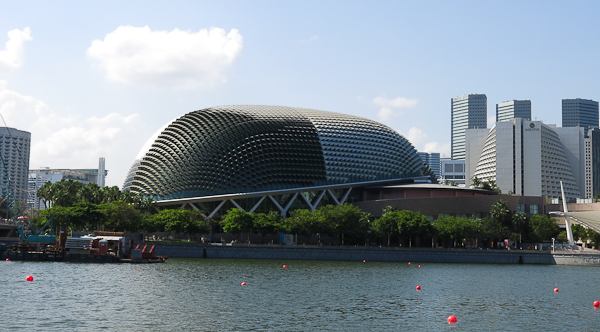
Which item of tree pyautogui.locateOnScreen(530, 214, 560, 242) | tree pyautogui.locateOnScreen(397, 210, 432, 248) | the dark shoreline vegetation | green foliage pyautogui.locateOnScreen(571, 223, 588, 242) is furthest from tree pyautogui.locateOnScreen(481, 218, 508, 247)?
green foliage pyautogui.locateOnScreen(571, 223, 588, 242)

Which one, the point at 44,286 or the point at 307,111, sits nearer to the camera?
the point at 44,286

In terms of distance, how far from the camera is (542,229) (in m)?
116

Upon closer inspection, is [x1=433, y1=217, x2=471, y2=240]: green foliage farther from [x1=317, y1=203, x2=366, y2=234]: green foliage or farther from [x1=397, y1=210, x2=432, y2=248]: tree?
[x1=317, y1=203, x2=366, y2=234]: green foliage

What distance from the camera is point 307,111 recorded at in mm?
145125

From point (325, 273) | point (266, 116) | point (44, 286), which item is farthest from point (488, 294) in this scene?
point (266, 116)

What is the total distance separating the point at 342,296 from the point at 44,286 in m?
21.8

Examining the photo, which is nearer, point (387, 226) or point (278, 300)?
point (278, 300)

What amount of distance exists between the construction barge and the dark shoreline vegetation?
19.6 m

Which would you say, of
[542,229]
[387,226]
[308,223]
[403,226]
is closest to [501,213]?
[542,229]

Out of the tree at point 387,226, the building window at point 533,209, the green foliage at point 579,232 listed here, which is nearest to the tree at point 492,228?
the green foliage at point 579,232

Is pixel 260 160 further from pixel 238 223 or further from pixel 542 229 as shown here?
pixel 542 229

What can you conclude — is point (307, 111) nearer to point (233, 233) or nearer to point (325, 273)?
point (233, 233)

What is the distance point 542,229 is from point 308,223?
41.7 meters

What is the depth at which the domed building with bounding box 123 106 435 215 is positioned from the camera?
12531 centimetres
